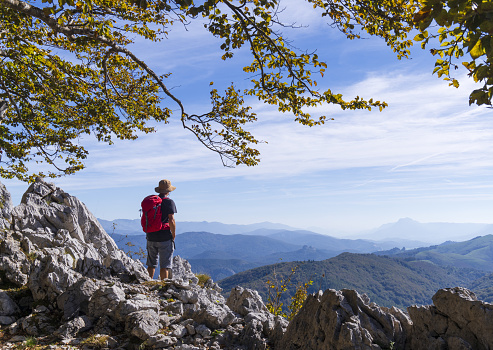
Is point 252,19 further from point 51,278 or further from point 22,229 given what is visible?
point 22,229

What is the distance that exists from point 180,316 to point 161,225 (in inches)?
167

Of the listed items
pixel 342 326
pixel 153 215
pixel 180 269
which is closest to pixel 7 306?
pixel 153 215

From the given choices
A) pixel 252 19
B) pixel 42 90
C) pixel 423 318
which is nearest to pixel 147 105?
pixel 42 90

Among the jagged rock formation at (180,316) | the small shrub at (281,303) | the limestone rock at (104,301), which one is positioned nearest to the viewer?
the jagged rock formation at (180,316)

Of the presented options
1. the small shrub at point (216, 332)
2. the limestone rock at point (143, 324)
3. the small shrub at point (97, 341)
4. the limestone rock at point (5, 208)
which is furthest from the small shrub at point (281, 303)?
the limestone rock at point (5, 208)

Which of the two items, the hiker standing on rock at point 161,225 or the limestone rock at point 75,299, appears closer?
the limestone rock at point 75,299

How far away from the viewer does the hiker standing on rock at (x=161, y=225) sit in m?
11.9

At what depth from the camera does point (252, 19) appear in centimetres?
813

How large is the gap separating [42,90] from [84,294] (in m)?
11.1

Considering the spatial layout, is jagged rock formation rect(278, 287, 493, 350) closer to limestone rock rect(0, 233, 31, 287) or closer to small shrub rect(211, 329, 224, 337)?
small shrub rect(211, 329, 224, 337)

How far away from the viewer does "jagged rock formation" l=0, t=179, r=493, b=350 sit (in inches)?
248

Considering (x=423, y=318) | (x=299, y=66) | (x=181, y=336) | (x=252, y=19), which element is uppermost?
(x=252, y=19)

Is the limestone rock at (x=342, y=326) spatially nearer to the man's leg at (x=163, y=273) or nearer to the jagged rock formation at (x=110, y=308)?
the jagged rock formation at (x=110, y=308)

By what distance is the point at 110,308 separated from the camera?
8.23m
